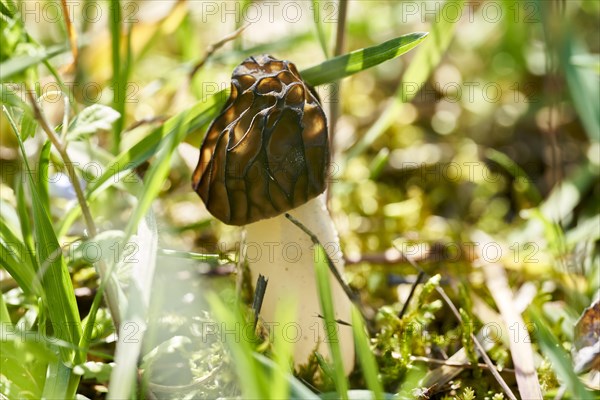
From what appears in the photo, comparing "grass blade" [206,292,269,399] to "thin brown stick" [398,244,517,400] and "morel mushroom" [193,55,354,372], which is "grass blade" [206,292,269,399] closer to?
"morel mushroom" [193,55,354,372]

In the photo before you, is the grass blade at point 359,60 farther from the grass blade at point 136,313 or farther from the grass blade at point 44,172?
the grass blade at point 44,172

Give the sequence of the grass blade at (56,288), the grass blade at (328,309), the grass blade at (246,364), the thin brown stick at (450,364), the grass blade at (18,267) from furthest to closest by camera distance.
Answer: the thin brown stick at (450,364) → the grass blade at (18,267) → the grass blade at (56,288) → the grass blade at (328,309) → the grass blade at (246,364)

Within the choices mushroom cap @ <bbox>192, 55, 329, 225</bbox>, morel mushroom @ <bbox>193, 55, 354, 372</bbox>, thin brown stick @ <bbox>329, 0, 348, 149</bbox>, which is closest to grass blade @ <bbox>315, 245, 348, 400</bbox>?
morel mushroom @ <bbox>193, 55, 354, 372</bbox>

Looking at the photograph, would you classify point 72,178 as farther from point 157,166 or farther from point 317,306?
point 317,306

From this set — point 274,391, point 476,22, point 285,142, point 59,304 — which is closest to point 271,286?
point 285,142

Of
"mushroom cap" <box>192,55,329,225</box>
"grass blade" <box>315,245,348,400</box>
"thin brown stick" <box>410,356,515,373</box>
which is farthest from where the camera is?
"thin brown stick" <box>410,356,515,373</box>

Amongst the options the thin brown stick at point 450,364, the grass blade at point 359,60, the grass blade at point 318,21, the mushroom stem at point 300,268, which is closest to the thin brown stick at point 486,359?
the thin brown stick at point 450,364
